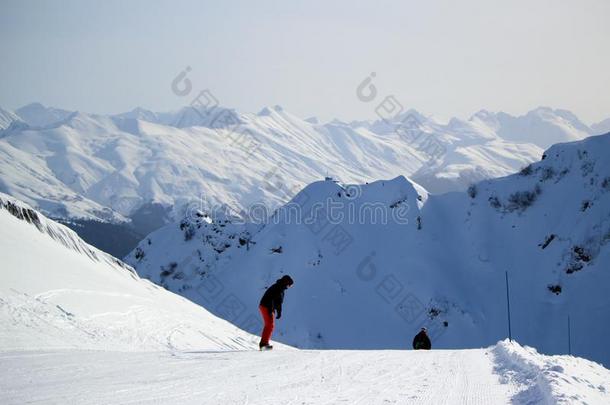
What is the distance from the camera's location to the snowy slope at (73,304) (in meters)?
14.1

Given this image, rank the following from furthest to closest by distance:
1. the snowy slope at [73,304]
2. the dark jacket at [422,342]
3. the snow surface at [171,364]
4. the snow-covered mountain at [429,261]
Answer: the snow-covered mountain at [429,261]
the dark jacket at [422,342]
the snowy slope at [73,304]
the snow surface at [171,364]

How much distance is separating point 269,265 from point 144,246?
22.6 meters

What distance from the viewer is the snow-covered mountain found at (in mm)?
57188

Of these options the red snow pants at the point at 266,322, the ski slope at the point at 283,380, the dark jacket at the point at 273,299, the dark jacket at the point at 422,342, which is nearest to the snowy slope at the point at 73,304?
the ski slope at the point at 283,380

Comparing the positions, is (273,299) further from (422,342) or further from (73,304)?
(422,342)

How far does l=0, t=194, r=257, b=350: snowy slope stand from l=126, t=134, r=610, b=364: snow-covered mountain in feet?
117

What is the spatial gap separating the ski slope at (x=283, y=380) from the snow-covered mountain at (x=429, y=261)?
143ft

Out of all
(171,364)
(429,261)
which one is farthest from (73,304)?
(429,261)

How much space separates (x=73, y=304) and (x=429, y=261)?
5238cm

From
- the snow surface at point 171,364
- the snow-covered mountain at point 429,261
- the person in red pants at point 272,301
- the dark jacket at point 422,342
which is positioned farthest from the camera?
the snow-covered mountain at point 429,261

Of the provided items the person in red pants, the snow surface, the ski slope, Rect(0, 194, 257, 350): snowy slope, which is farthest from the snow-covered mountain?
the ski slope

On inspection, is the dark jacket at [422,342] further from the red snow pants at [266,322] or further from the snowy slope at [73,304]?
the red snow pants at [266,322]

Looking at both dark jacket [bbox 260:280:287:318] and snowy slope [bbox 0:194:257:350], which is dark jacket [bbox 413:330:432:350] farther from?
dark jacket [bbox 260:280:287:318]

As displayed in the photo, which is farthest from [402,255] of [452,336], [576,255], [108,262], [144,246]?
[108,262]
